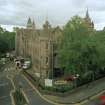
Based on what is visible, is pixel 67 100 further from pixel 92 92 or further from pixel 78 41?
pixel 78 41

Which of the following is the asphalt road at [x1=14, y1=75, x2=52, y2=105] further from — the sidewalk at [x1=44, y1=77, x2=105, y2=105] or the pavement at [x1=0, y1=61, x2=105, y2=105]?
the sidewalk at [x1=44, y1=77, x2=105, y2=105]

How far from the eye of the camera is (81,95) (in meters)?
43.2

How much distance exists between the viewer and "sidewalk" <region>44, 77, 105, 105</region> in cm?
4025

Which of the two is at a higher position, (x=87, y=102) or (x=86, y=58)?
(x=86, y=58)

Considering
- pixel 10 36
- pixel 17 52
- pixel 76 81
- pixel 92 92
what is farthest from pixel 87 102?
pixel 10 36

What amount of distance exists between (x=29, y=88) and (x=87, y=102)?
1565 cm

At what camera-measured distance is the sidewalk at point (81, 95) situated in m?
40.2

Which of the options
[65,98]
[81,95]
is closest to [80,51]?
[81,95]

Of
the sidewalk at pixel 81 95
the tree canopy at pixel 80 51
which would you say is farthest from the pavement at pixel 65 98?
the tree canopy at pixel 80 51

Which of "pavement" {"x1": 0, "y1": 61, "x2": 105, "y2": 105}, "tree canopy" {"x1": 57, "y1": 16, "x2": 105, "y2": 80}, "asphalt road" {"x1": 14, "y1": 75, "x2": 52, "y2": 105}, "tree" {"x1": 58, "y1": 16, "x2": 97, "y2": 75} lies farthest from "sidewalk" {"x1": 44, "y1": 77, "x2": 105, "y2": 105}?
"tree canopy" {"x1": 57, "y1": 16, "x2": 105, "y2": 80}

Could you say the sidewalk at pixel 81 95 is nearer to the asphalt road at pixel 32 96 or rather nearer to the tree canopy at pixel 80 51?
the asphalt road at pixel 32 96

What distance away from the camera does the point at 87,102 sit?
39.0 m

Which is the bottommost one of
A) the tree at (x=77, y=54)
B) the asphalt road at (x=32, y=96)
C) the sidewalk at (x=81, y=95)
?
the asphalt road at (x=32, y=96)

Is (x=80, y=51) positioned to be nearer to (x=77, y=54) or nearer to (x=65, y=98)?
(x=77, y=54)
